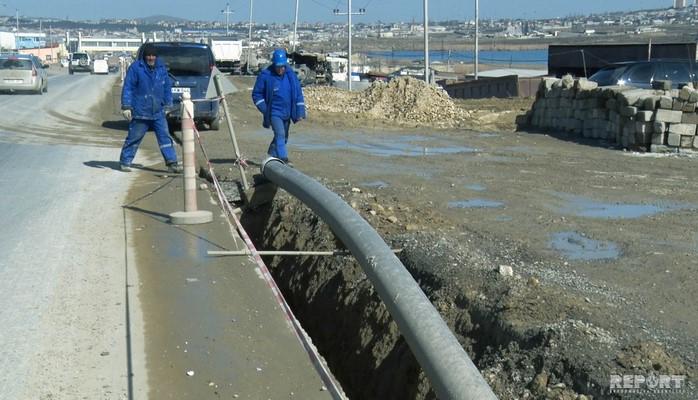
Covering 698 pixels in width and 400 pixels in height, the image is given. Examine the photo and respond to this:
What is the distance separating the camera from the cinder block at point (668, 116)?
664 inches

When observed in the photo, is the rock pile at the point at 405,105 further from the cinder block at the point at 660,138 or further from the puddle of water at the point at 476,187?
the puddle of water at the point at 476,187

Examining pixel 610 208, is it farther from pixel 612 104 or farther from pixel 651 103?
pixel 612 104

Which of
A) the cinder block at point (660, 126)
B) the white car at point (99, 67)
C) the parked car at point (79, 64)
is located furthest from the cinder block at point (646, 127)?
the parked car at point (79, 64)

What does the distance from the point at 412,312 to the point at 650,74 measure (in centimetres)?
1841

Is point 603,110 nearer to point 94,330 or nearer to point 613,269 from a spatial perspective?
point 613,269

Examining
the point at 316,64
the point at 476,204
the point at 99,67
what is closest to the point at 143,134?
the point at 476,204

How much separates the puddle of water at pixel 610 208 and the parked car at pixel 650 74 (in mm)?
11230

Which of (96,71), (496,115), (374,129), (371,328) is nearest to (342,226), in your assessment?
(371,328)

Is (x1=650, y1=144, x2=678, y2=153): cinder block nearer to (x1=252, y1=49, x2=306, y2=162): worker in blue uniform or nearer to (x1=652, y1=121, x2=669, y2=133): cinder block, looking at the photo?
(x1=652, y1=121, x2=669, y2=133): cinder block

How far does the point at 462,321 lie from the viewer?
22.2 ft

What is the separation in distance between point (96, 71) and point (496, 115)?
5590 cm

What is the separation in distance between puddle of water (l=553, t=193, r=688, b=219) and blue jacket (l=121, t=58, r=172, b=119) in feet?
19.8

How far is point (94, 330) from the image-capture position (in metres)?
6.30

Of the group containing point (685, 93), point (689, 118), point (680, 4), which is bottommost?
point (689, 118)
